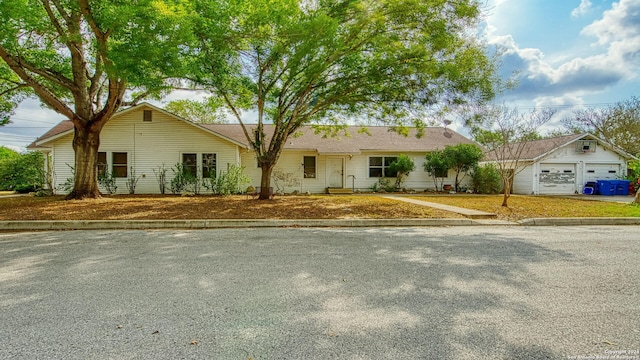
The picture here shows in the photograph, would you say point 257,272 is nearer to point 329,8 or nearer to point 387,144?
point 329,8

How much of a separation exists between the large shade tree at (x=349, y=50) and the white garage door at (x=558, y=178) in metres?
12.9

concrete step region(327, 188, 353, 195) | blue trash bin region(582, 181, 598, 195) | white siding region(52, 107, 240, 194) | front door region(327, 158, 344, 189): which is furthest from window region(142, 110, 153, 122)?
blue trash bin region(582, 181, 598, 195)

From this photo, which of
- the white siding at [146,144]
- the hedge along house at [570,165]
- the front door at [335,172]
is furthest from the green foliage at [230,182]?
the hedge along house at [570,165]

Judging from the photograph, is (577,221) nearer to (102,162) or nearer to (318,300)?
(318,300)

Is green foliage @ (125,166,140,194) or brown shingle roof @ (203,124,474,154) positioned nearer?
green foliage @ (125,166,140,194)

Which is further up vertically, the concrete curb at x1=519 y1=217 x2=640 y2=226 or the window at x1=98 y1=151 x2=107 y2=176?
the window at x1=98 y1=151 x2=107 y2=176

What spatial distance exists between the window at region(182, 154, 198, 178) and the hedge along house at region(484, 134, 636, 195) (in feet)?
58.4

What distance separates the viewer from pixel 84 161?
13.0 m

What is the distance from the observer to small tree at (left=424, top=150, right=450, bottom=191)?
19.2 meters

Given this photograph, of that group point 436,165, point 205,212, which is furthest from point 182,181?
point 436,165

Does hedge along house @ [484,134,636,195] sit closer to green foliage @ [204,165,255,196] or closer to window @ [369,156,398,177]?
window @ [369,156,398,177]

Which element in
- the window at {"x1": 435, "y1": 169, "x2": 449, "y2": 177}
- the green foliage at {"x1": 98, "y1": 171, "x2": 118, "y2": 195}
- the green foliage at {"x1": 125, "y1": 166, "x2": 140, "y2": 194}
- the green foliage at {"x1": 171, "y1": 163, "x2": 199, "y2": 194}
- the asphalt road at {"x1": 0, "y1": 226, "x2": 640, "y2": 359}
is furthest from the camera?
the window at {"x1": 435, "y1": 169, "x2": 449, "y2": 177}

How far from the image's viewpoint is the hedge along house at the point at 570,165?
66.4ft

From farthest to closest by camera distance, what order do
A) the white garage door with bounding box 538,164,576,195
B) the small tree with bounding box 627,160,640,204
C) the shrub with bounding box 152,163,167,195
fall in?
the white garage door with bounding box 538,164,576,195
the small tree with bounding box 627,160,640,204
the shrub with bounding box 152,163,167,195
